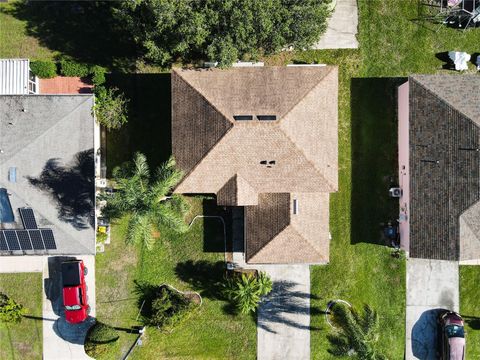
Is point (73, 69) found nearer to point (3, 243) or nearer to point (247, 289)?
point (3, 243)

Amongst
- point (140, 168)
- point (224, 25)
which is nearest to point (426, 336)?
point (140, 168)

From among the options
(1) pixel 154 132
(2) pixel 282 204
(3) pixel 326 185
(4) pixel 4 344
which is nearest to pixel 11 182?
(1) pixel 154 132

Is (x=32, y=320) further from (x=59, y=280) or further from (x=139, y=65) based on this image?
(x=139, y=65)

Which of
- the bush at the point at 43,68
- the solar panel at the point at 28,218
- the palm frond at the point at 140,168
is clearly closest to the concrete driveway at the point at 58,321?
the solar panel at the point at 28,218

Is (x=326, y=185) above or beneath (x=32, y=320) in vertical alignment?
above

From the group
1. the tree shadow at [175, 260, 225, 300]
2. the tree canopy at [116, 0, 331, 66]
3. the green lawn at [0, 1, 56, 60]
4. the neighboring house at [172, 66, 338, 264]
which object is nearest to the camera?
the tree canopy at [116, 0, 331, 66]

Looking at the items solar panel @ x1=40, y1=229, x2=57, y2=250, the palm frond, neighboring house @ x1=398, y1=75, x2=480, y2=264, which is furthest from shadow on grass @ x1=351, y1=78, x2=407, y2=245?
solar panel @ x1=40, y1=229, x2=57, y2=250

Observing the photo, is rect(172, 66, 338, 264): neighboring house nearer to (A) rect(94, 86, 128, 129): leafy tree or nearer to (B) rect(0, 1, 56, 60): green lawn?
(A) rect(94, 86, 128, 129): leafy tree
